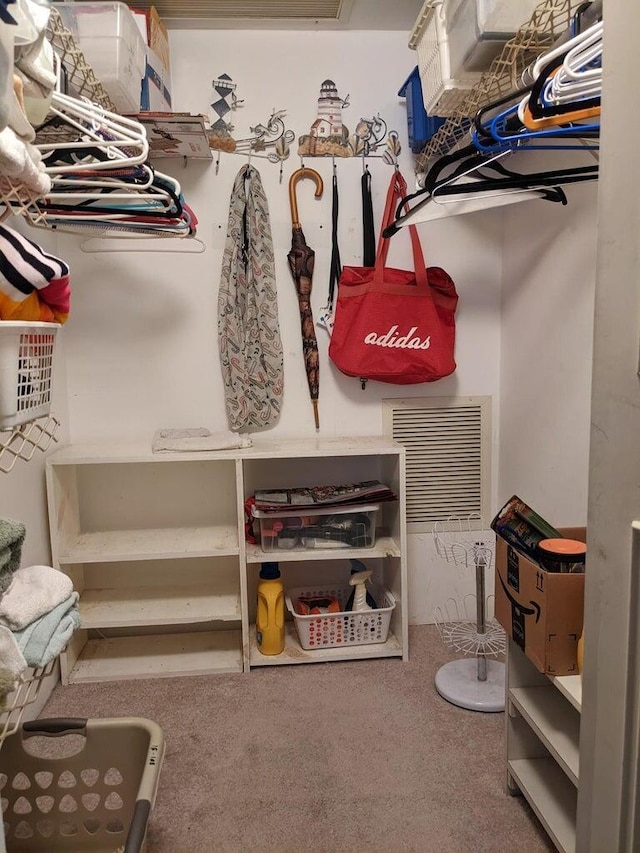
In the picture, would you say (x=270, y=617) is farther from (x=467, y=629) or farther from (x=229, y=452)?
(x=467, y=629)

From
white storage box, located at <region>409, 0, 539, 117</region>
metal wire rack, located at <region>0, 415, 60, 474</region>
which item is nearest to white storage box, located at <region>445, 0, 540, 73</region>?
white storage box, located at <region>409, 0, 539, 117</region>

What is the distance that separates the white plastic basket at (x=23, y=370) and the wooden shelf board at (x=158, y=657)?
1.54m

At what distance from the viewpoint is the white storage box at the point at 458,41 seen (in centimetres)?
149

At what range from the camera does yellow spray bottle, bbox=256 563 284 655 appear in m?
2.39

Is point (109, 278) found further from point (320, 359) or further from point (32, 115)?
point (32, 115)

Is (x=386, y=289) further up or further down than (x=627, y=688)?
further up

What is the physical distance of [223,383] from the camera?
8.43 ft

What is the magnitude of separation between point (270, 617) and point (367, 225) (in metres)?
1.62

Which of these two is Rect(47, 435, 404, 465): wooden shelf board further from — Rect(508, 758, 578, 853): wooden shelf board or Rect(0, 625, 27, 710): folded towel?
Rect(0, 625, 27, 710): folded towel

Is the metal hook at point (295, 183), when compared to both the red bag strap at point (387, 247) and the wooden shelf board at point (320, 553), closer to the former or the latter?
the red bag strap at point (387, 247)

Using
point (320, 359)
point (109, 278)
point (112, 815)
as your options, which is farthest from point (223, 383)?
point (112, 815)

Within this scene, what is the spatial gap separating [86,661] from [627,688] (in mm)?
2179

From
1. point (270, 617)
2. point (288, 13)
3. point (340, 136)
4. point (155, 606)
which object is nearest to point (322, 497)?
point (270, 617)

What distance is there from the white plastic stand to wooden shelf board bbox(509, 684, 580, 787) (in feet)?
1.57
